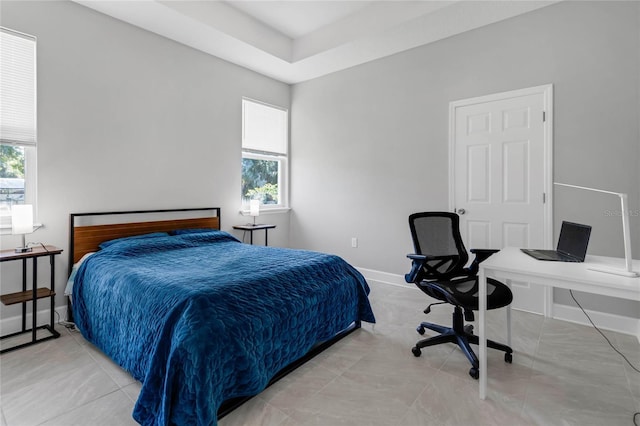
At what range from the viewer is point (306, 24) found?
3.78 meters

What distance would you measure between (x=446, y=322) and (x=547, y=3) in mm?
3009

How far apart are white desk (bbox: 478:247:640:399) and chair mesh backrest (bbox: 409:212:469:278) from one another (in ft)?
1.72

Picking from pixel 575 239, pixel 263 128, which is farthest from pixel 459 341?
pixel 263 128

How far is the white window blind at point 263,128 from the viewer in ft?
14.8

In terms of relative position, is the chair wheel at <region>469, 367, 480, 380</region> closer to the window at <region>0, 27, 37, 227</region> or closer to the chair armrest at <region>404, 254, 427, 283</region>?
the chair armrest at <region>404, 254, 427, 283</region>

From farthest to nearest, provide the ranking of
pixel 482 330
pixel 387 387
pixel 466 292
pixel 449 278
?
1. pixel 449 278
2. pixel 466 292
3. pixel 387 387
4. pixel 482 330

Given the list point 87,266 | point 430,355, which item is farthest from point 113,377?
point 430,355

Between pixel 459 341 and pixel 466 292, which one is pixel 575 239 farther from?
pixel 459 341

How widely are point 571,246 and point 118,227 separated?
375 centimetres

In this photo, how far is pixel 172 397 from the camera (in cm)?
152

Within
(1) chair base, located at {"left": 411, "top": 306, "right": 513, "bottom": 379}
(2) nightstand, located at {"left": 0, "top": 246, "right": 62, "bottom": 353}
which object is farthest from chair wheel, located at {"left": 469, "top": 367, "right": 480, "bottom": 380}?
(2) nightstand, located at {"left": 0, "top": 246, "right": 62, "bottom": 353}

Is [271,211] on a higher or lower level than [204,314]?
higher

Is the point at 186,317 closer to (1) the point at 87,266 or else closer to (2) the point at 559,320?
(1) the point at 87,266

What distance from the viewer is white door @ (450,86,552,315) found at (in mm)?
3061
